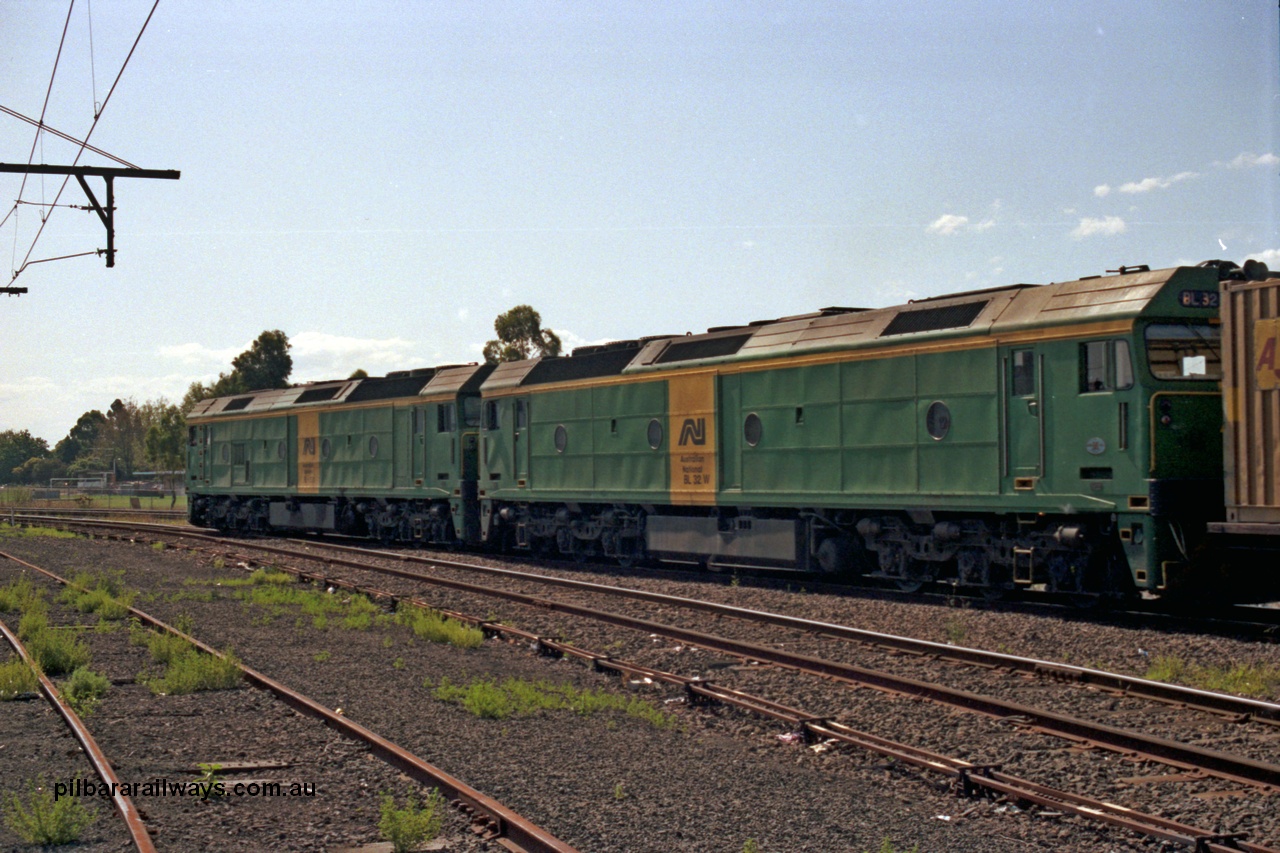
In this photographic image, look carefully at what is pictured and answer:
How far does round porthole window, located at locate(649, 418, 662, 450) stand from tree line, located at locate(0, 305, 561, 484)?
1800cm

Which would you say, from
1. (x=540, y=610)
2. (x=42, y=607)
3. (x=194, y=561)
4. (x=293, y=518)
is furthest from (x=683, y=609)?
(x=293, y=518)

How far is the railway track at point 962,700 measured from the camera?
23.9 ft

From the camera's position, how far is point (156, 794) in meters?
7.61

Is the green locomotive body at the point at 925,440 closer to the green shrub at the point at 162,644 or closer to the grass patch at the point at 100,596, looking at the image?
the grass patch at the point at 100,596

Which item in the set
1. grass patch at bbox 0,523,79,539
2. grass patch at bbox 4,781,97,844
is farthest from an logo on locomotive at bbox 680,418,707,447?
grass patch at bbox 0,523,79,539

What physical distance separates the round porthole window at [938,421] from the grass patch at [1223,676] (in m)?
5.31

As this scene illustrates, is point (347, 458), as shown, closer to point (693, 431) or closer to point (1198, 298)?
point (693, 431)

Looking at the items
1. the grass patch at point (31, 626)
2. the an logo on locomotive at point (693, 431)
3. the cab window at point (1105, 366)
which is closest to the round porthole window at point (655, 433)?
Result: the an logo on locomotive at point (693, 431)

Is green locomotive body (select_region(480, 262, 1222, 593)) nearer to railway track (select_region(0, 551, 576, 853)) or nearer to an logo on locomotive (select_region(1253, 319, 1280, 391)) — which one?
an logo on locomotive (select_region(1253, 319, 1280, 391))

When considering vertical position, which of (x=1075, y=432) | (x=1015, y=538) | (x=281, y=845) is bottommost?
(x=281, y=845)

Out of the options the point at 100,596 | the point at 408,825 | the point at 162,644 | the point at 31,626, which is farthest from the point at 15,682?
the point at 100,596

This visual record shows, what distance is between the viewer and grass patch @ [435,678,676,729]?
400 inches

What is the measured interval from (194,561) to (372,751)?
19346mm

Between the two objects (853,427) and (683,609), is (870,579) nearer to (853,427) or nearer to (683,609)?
(853,427)
